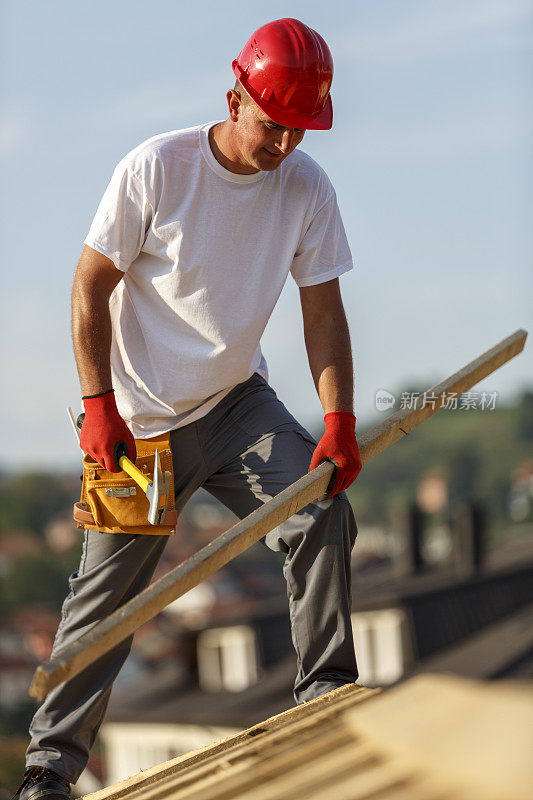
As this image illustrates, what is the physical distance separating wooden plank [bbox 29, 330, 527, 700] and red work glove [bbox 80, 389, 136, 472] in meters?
0.50

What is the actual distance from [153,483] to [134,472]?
3.4 inches

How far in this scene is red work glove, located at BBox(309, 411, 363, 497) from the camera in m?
3.58

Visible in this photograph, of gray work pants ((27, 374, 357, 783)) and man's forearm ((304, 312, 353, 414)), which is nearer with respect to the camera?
gray work pants ((27, 374, 357, 783))

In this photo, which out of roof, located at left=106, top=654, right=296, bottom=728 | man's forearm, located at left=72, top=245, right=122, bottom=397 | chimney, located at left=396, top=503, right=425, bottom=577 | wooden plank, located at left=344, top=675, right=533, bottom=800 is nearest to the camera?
wooden plank, located at left=344, top=675, right=533, bottom=800

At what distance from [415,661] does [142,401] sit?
19.1 meters

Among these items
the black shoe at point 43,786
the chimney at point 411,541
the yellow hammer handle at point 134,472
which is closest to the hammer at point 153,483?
the yellow hammer handle at point 134,472

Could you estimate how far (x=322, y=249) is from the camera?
12.5 ft

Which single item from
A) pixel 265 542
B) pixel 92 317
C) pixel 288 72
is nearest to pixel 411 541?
pixel 265 542

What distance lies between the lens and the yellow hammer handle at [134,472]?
3.48 meters

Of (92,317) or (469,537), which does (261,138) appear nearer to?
(92,317)

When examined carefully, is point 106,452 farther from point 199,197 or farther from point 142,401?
point 199,197

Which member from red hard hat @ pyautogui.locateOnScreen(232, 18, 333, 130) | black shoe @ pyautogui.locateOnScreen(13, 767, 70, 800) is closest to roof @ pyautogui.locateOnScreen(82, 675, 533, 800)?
black shoe @ pyautogui.locateOnScreen(13, 767, 70, 800)

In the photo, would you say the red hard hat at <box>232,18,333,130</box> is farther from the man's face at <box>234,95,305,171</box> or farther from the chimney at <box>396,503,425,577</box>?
Result: the chimney at <box>396,503,425,577</box>

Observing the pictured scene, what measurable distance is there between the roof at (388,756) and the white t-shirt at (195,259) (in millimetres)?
1293
